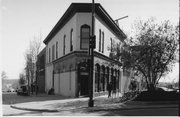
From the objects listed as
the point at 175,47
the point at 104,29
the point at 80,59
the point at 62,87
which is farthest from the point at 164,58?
the point at 62,87

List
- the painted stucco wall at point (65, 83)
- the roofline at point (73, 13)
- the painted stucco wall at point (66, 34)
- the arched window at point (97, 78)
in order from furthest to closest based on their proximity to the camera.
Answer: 1. the arched window at point (97, 78)
2. the painted stucco wall at point (66, 34)
3. the painted stucco wall at point (65, 83)
4. the roofline at point (73, 13)

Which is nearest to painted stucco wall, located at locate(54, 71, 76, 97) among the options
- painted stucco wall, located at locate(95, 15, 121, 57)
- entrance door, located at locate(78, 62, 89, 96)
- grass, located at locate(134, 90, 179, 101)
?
entrance door, located at locate(78, 62, 89, 96)

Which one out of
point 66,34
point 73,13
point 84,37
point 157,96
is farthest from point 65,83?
point 157,96

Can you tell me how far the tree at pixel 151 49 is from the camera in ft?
70.0

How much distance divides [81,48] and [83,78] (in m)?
3.35

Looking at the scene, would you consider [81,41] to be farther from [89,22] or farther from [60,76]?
[60,76]

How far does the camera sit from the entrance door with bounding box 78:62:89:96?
1124 inches

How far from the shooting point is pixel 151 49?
2119cm

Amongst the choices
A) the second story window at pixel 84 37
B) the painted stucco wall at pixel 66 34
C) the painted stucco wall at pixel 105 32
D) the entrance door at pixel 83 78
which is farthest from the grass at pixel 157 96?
the painted stucco wall at pixel 66 34

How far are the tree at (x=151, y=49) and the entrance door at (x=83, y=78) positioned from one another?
6.78 metres

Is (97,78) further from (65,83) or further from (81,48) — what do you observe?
(65,83)

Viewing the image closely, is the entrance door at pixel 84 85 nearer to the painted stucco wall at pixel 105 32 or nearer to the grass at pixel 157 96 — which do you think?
the painted stucco wall at pixel 105 32

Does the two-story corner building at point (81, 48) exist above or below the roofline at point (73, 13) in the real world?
below

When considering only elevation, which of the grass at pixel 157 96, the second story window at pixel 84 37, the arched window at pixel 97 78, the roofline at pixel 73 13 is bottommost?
the grass at pixel 157 96
